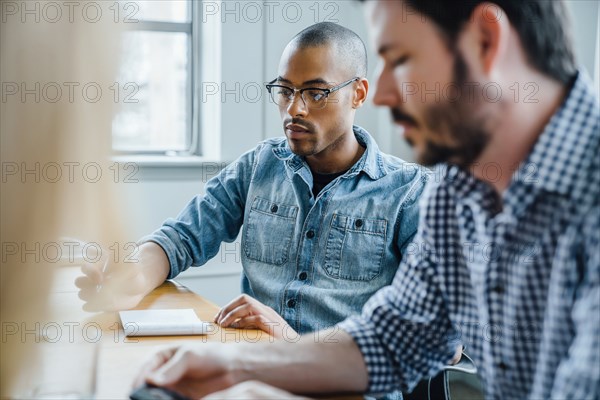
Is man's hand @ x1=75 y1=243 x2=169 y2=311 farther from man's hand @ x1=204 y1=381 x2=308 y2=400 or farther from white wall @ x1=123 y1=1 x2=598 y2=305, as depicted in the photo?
white wall @ x1=123 y1=1 x2=598 y2=305

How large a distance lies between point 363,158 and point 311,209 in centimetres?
20

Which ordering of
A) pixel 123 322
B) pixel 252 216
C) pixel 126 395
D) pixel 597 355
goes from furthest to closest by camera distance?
pixel 252 216 → pixel 123 322 → pixel 126 395 → pixel 597 355

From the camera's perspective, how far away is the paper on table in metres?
1.37

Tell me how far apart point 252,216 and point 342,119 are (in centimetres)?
36

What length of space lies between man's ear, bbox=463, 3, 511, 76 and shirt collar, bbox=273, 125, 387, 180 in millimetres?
924

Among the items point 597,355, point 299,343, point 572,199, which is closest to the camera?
point 597,355

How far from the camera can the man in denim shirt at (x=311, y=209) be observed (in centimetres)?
181

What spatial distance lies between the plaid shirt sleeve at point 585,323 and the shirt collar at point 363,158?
1039 millimetres

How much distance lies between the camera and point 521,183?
94 centimetres

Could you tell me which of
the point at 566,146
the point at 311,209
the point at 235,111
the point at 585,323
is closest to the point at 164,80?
the point at 235,111

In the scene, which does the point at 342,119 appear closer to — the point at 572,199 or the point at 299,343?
the point at 299,343

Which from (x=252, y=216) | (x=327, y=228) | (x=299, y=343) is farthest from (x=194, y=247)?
(x=299, y=343)

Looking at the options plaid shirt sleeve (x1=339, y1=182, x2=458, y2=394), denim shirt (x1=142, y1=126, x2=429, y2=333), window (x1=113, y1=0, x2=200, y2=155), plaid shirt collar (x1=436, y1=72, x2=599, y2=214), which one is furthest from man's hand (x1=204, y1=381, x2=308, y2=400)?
window (x1=113, y1=0, x2=200, y2=155)

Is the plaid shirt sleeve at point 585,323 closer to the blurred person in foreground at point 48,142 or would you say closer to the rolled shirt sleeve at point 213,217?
the blurred person in foreground at point 48,142
